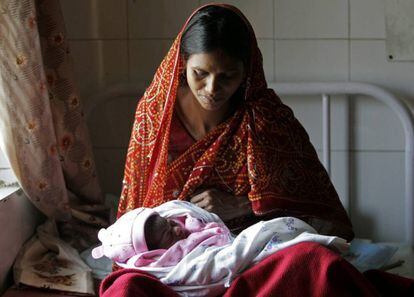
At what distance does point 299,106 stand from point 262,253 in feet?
3.17

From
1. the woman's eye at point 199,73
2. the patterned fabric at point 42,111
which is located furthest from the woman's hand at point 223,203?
the patterned fabric at point 42,111

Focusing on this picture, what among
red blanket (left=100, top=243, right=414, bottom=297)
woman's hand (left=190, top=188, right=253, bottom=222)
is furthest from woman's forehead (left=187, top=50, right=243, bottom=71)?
red blanket (left=100, top=243, right=414, bottom=297)

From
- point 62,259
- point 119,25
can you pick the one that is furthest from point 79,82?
point 62,259

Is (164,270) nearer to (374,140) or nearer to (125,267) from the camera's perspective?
(125,267)

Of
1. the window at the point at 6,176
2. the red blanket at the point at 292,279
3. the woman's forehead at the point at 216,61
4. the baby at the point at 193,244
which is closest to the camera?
the red blanket at the point at 292,279

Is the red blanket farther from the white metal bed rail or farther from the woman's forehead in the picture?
the white metal bed rail

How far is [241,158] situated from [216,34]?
1.02 ft

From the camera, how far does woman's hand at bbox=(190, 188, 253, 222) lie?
5.62ft

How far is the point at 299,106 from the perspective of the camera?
2.28 meters

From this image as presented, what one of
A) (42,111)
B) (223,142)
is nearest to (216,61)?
(223,142)

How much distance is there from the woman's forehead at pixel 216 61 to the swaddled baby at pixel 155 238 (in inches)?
13.6

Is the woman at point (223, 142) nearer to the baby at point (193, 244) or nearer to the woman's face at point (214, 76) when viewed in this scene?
the woman's face at point (214, 76)

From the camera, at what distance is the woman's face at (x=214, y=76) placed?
162 centimetres

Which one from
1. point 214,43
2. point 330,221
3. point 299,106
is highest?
point 214,43
